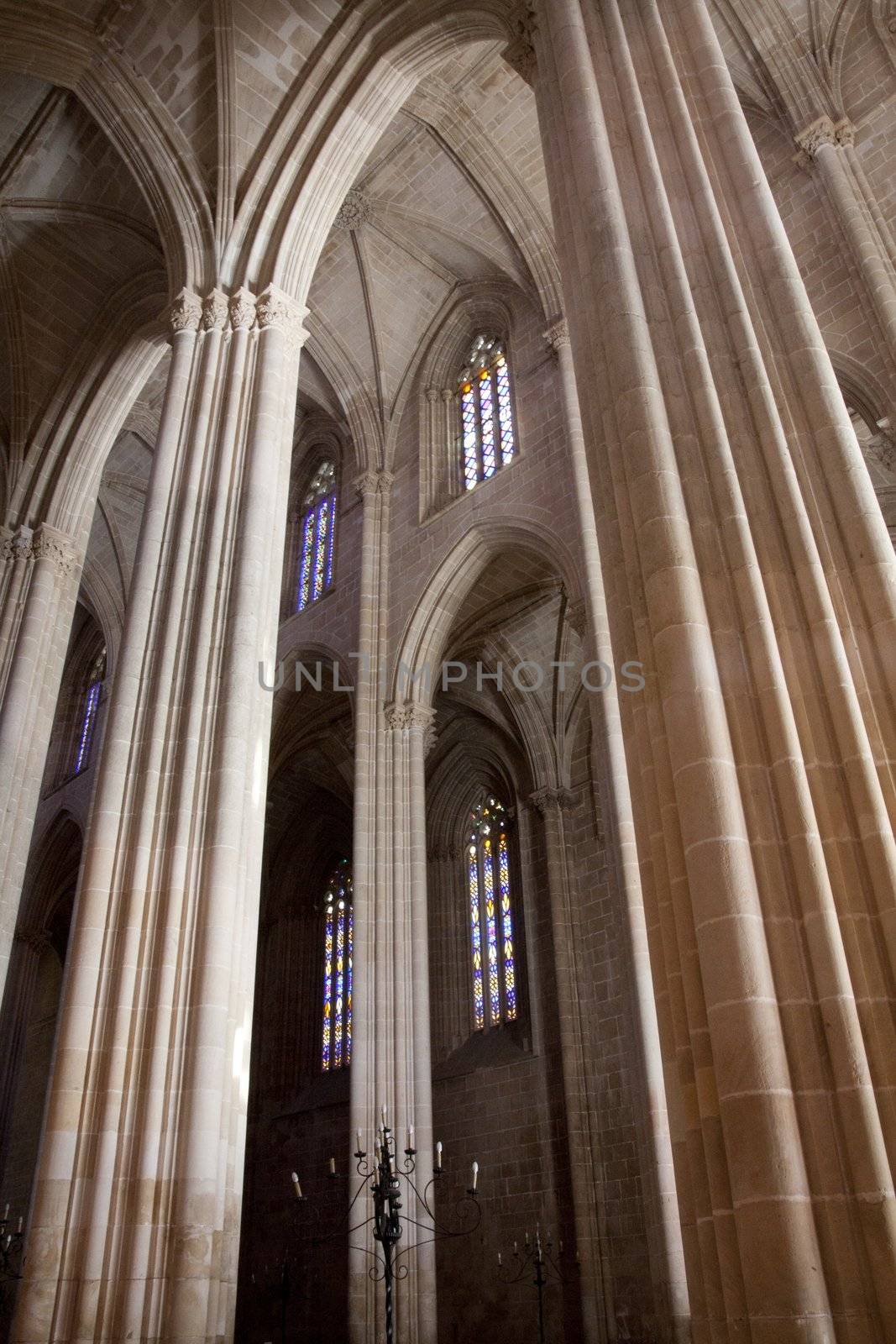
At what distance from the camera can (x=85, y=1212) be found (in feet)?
21.7

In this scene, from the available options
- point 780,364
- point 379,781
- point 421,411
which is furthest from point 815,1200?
point 421,411

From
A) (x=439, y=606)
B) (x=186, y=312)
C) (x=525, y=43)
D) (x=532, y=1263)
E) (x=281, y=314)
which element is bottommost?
(x=532, y=1263)

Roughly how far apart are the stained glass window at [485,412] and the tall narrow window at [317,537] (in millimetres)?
2767

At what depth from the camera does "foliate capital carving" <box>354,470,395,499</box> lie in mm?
16344

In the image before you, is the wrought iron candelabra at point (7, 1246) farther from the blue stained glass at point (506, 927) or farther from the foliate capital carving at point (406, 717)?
the blue stained glass at point (506, 927)

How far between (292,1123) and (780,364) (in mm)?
16958

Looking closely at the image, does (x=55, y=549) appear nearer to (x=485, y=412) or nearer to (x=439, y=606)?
(x=439, y=606)

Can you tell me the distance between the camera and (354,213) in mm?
16094

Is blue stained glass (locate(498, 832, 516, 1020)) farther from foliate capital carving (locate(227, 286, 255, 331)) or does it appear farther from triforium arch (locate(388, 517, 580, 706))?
foliate capital carving (locate(227, 286, 255, 331))

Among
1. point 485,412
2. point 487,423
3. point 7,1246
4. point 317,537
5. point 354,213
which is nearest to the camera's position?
point 7,1246

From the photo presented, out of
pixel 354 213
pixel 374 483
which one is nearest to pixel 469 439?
pixel 374 483

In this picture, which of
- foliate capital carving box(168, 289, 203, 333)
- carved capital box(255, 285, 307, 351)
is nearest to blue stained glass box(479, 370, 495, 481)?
carved capital box(255, 285, 307, 351)

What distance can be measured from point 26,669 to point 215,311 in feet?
16.1

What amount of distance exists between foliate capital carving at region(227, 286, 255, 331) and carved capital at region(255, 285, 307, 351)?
0.08 m
